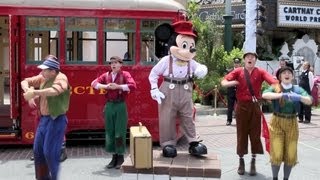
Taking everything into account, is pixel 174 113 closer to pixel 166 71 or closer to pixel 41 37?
pixel 166 71

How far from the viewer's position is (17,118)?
9711 millimetres

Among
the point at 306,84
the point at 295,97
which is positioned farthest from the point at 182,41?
the point at 306,84

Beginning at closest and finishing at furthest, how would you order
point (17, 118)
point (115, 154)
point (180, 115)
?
1. point (180, 115)
2. point (115, 154)
3. point (17, 118)

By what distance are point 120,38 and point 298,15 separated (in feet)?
50.7

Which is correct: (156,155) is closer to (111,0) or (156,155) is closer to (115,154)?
(115,154)

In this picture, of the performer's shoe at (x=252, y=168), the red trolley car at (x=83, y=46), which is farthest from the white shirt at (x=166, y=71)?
the red trolley car at (x=83, y=46)

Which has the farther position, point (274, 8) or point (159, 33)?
point (274, 8)

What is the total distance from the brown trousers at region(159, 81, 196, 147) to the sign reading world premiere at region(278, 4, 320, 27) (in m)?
17.2

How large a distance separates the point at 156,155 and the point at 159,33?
1.80 metres

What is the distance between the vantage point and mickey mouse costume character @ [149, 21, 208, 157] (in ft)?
23.1

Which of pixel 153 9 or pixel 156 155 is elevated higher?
pixel 153 9

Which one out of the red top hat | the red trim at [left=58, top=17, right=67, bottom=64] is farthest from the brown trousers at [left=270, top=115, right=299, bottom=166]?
the red trim at [left=58, top=17, right=67, bottom=64]

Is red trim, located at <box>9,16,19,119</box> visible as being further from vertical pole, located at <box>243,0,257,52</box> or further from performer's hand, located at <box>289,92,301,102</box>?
vertical pole, located at <box>243,0,257,52</box>

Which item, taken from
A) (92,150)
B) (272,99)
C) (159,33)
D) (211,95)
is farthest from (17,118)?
(211,95)
